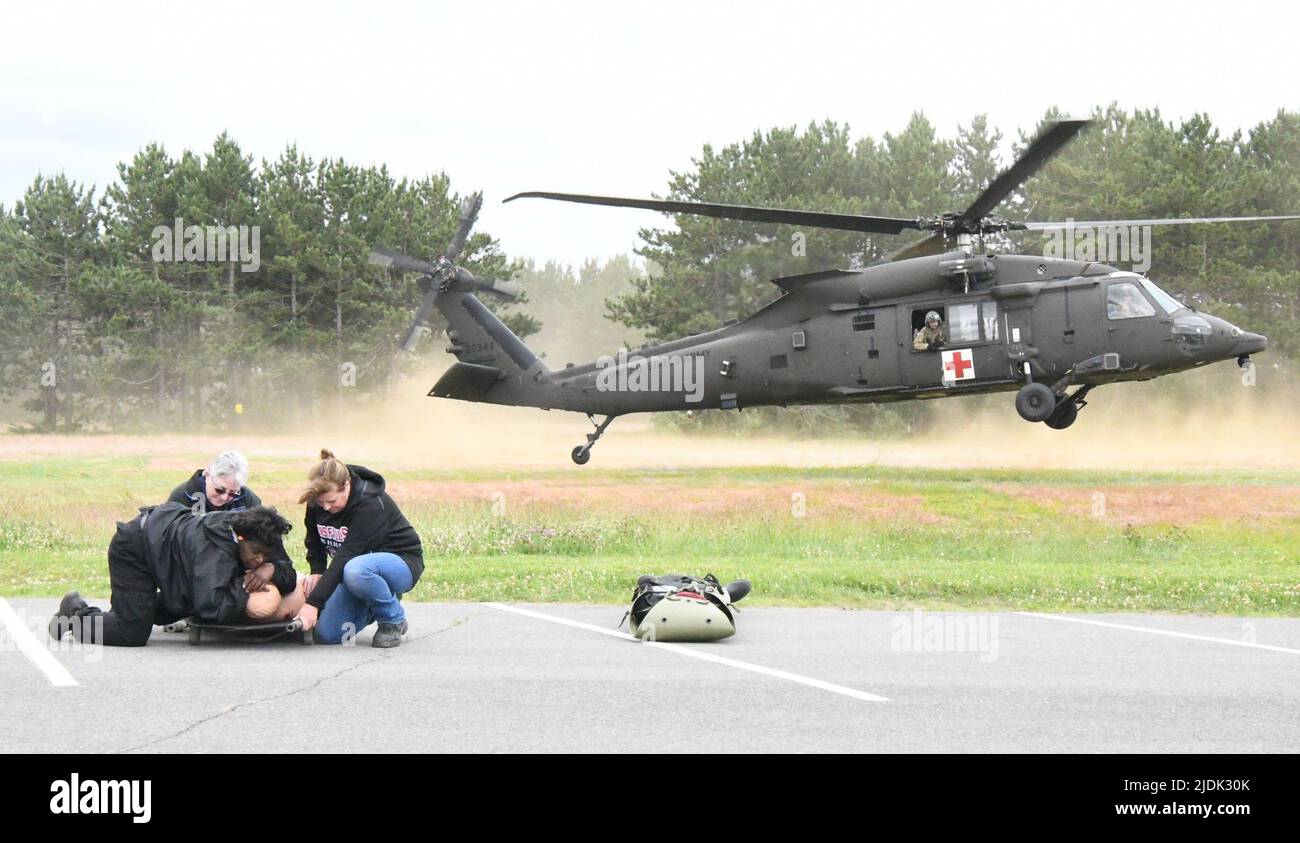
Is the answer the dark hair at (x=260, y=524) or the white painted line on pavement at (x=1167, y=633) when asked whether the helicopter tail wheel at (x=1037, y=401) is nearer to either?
the white painted line on pavement at (x=1167, y=633)

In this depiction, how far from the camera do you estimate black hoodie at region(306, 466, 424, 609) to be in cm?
925

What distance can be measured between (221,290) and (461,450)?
20728 millimetres

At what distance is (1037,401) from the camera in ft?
77.3

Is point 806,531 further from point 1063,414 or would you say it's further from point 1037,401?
point 1063,414

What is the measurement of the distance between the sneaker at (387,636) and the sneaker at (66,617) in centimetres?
209

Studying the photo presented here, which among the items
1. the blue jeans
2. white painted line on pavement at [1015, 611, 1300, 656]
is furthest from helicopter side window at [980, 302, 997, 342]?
the blue jeans

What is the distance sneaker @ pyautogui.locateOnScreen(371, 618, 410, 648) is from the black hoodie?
1.17 feet

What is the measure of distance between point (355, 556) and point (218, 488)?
1.09 m

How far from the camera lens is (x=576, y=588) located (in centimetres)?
1377

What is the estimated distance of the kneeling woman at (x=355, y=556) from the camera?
359 inches

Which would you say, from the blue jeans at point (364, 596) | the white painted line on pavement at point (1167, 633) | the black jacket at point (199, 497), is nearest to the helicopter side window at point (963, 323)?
the white painted line on pavement at point (1167, 633)

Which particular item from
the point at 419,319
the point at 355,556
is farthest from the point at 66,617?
the point at 419,319

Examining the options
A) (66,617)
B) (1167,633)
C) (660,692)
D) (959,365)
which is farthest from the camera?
(959,365)
